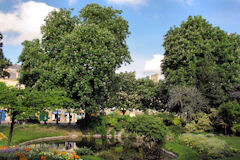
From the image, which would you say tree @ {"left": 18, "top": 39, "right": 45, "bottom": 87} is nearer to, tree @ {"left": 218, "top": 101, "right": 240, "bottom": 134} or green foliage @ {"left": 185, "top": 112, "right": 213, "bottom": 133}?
green foliage @ {"left": 185, "top": 112, "right": 213, "bottom": 133}

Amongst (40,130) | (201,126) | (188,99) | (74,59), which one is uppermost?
(74,59)

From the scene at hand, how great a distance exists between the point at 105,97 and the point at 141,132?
1631cm

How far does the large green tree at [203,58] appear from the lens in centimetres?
3700

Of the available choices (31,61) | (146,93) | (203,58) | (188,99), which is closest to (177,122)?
(188,99)

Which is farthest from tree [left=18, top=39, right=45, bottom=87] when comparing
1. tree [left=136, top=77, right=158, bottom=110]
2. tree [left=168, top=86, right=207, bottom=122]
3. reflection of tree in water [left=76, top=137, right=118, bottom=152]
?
tree [left=136, top=77, right=158, bottom=110]

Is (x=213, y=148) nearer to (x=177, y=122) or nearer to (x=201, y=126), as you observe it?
(x=201, y=126)

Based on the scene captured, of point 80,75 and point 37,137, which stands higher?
point 80,75

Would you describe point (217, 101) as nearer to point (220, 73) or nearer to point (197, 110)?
point (197, 110)

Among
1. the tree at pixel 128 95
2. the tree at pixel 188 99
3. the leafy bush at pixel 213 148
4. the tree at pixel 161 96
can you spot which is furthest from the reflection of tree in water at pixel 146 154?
the tree at pixel 128 95

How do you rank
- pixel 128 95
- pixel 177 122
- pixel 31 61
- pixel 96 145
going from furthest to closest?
pixel 128 95 < pixel 177 122 < pixel 31 61 < pixel 96 145

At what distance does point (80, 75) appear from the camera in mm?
29531

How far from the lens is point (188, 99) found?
35.1m

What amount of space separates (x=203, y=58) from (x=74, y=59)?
24.5 meters

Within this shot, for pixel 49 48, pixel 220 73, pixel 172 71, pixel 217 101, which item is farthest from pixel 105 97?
pixel 220 73
